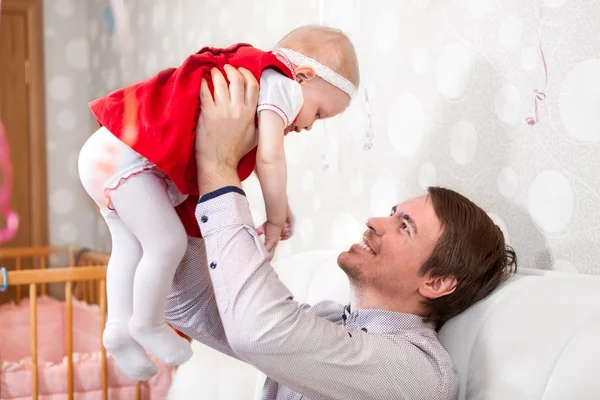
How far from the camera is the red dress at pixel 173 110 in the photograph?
0.75m

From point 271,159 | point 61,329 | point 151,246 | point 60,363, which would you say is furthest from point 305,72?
point 60,363

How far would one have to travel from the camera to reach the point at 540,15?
1.01 m

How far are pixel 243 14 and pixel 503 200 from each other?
0.57 m

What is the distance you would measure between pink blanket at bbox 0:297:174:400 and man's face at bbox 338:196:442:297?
0.52 metres

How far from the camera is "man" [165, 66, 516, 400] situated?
2.61ft

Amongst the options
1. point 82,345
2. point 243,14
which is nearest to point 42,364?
point 82,345

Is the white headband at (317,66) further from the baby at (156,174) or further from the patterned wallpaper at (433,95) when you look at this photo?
the patterned wallpaper at (433,95)

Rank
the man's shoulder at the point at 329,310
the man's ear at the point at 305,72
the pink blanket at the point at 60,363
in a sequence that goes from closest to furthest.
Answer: the man's ear at the point at 305,72 < the man's shoulder at the point at 329,310 < the pink blanket at the point at 60,363

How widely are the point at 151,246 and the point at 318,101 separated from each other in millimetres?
274

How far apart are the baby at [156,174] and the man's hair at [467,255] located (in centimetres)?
27

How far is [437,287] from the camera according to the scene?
101 centimetres

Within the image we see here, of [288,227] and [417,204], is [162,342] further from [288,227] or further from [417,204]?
[417,204]

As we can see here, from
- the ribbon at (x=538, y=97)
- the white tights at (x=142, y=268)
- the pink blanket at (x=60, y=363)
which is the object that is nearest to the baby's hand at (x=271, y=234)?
the white tights at (x=142, y=268)

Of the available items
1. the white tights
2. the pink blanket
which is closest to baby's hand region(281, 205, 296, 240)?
the white tights
